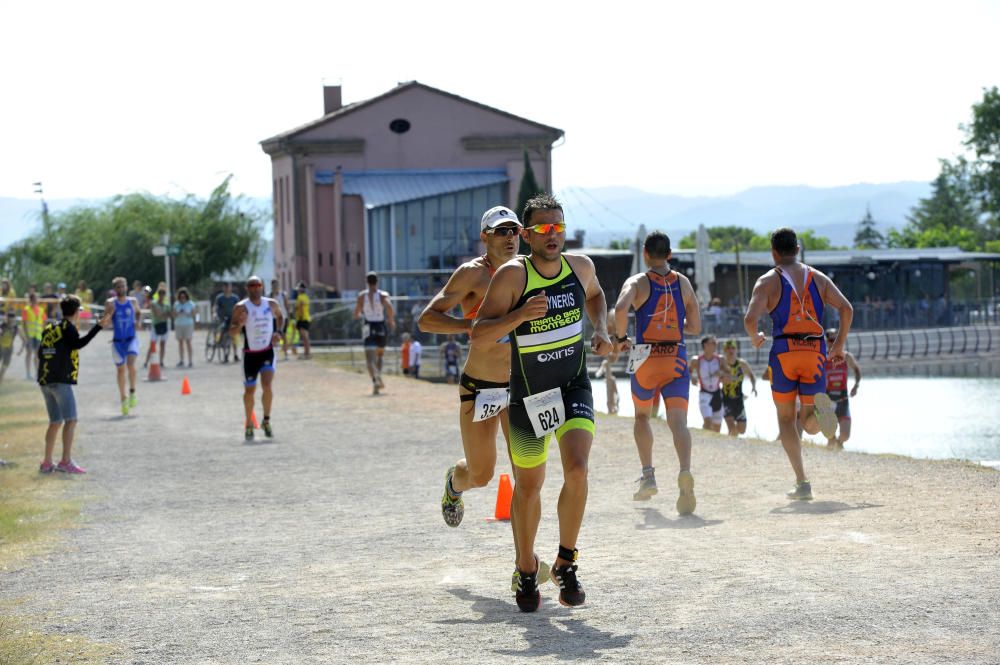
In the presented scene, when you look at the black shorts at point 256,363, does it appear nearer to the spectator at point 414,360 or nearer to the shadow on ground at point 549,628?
the shadow on ground at point 549,628

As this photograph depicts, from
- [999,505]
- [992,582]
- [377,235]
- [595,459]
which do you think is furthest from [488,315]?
[377,235]

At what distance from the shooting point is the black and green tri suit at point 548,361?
7.06 m

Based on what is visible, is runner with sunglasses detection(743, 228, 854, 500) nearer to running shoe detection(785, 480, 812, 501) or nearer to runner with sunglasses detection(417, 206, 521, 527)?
running shoe detection(785, 480, 812, 501)

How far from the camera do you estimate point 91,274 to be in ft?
234

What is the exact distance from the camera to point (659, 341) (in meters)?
11.0

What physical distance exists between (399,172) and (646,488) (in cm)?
5477

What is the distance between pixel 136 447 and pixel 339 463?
3.50m

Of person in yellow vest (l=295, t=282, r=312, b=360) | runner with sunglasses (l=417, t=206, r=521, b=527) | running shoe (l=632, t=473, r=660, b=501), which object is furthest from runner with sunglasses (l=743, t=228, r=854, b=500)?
person in yellow vest (l=295, t=282, r=312, b=360)

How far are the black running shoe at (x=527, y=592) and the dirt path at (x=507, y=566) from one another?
57 millimetres

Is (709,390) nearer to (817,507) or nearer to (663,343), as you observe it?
(663,343)

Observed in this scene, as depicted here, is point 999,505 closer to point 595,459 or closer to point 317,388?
point 595,459

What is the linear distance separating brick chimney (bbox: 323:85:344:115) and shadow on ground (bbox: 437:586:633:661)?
217ft

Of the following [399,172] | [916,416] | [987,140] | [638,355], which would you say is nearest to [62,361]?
[638,355]

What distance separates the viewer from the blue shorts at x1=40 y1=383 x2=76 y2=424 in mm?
14359
